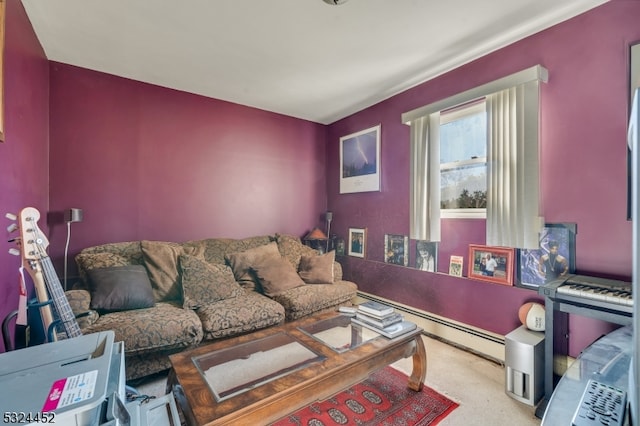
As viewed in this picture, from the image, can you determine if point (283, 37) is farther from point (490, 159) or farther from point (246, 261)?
point (246, 261)

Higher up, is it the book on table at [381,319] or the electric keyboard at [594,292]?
the electric keyboard at [594,292]

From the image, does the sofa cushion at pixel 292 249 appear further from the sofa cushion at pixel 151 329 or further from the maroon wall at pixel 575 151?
the maroon wall at pixel 575 151

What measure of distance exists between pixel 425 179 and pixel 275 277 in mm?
1807

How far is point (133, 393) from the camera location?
4.58 feet

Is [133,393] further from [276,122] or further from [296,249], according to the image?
[276,122]

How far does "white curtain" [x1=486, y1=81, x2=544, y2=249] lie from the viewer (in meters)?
2.04

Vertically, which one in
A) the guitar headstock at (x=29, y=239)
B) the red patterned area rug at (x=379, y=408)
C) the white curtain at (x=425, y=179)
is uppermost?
the white curtain at (x=425, y=179)

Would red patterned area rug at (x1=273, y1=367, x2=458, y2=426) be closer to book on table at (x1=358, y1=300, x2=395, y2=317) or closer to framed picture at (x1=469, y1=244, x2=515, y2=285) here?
book on table at (x1=358, y1=300, x2=395, y2=317)

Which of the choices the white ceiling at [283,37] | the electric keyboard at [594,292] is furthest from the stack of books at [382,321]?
the white ceiling at [283,37]

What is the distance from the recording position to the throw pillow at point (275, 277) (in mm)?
2838

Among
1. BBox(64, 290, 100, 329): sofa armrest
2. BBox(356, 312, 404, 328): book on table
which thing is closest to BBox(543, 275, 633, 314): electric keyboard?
BBox(356, 312, 404, 328): book on table

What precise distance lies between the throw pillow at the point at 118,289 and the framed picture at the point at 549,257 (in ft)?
9.79

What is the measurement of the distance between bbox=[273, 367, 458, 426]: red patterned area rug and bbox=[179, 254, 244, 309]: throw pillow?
1.20 m

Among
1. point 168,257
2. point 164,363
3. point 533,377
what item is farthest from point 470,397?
point 168,257
